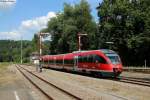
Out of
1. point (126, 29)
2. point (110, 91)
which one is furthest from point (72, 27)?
point (110, 91)

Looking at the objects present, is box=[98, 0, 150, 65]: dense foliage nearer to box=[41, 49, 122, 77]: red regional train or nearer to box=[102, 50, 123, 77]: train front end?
box=[41, 49, 122, 77]: red regional train

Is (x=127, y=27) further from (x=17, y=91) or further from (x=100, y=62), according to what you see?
(x=17, y=91)

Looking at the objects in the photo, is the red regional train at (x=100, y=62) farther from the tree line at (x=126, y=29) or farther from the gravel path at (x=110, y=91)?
the tree line at (x=126, y=29)

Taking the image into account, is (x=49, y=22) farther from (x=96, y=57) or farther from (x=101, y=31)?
(x=96, y=57)

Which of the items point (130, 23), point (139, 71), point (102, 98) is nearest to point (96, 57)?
point (139, 71)

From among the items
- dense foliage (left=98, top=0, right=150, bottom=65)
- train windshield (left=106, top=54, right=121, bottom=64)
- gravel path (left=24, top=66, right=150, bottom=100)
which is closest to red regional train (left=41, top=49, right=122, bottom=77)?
train windshield (left=106, top=54, right=121, bottom=64)

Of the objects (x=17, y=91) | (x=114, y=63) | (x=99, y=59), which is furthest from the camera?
(x=99, y=59)

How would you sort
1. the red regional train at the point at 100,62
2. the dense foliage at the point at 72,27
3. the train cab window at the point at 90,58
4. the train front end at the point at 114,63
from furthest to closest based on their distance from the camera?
1. the dense foliage at the point at 72,27
2. the train cab window at the point at 90,58
3. the red regional train at the point at 100,62
4. the train front end at the point at 114,63

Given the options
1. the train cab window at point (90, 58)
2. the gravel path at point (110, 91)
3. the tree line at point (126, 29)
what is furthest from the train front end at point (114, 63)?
the tree line at point (126, 29)

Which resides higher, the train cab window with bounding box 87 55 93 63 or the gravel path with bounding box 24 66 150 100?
the train cab window with bounding box 87 55 93 63

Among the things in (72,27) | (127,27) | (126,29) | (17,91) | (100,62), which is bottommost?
(17,91)

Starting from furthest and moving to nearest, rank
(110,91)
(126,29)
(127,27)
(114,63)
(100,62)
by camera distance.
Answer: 1. (126,29)
2. (127,27)
3. (100,62)
4. (114,63)
5. (110,91)

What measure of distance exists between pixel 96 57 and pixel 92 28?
77.7 metres

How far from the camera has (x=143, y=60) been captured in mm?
81688
